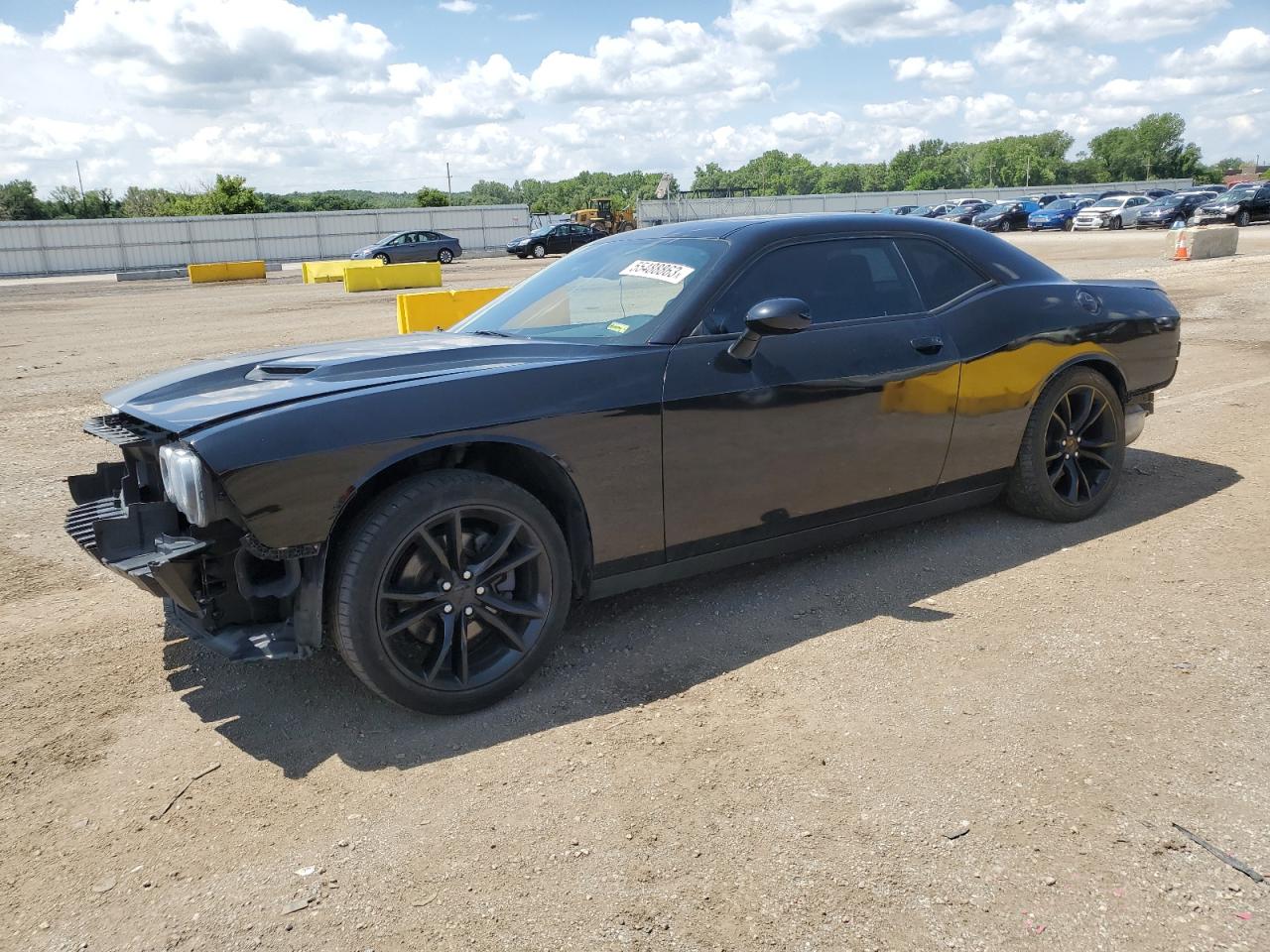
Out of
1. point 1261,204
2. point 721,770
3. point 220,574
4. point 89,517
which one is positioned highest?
point 1261,204

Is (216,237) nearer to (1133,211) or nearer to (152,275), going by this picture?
(152,275)

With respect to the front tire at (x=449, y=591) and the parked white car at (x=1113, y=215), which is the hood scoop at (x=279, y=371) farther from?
the parked white car at (x=1113, y=215)

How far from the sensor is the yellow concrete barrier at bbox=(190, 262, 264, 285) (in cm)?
3161

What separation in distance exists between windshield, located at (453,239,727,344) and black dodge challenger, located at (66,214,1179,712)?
0.01 metres

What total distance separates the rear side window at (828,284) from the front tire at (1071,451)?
982 mm

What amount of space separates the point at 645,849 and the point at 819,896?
18.0 inches

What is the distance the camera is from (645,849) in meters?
2.48

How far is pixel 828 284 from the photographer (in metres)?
4.01

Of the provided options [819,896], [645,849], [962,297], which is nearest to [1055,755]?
[819,896]

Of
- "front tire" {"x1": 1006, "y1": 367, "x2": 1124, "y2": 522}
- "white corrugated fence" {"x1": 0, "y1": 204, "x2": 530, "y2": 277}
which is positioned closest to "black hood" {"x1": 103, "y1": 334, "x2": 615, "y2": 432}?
"front tire" {"x1": 1006, "y1": 367, "x2": 1124, "y2": 522}

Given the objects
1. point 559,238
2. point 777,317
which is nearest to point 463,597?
point 777,317

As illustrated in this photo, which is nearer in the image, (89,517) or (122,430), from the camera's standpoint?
(89,517)

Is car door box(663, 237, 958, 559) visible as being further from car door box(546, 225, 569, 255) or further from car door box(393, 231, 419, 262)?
car door box(546, 225, 569, 255)

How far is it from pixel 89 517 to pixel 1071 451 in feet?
14.2
